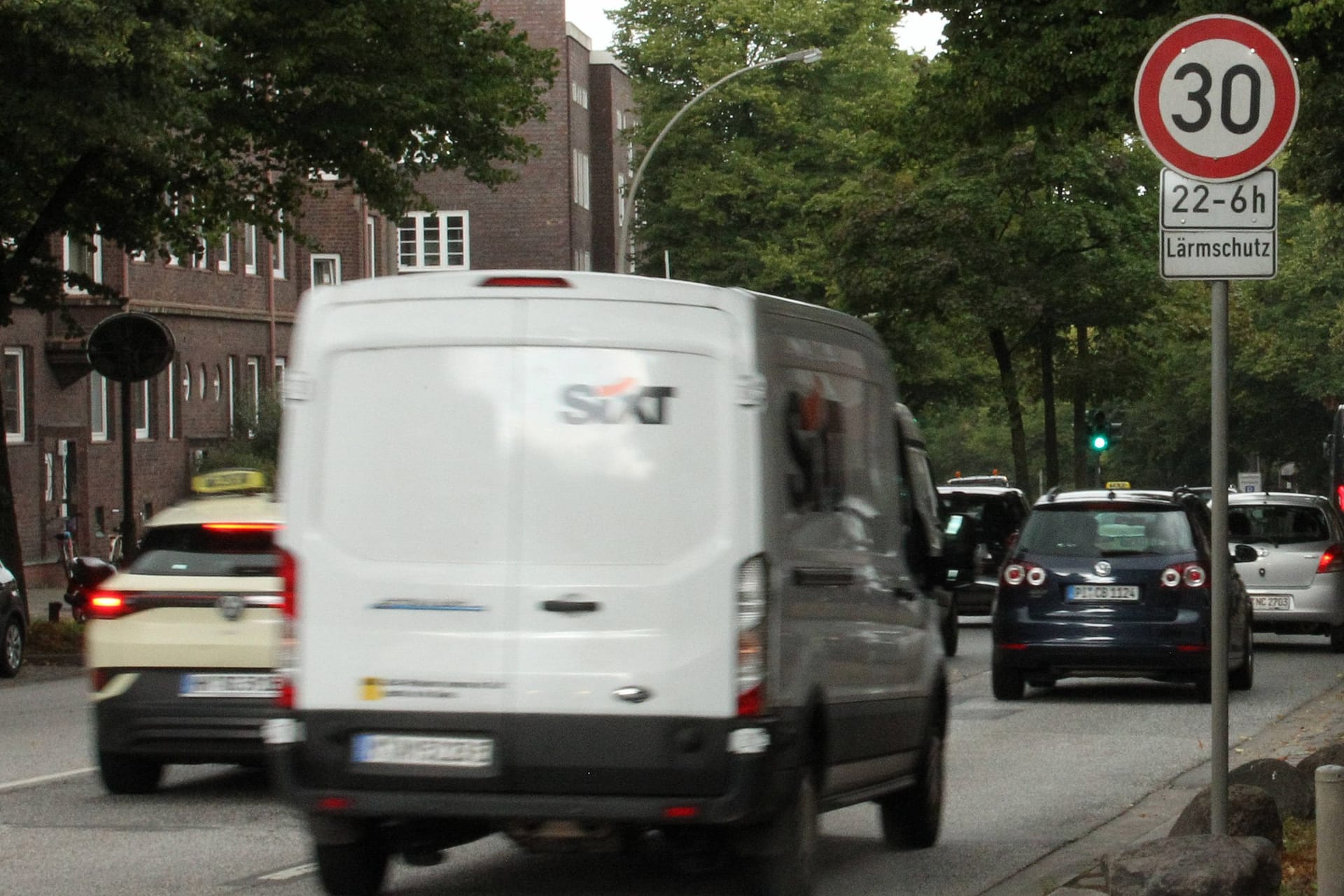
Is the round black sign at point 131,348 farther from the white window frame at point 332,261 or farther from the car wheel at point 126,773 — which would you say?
the white window frame at point 332,261

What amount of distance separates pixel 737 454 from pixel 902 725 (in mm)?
2494

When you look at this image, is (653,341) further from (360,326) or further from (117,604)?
(117,604)

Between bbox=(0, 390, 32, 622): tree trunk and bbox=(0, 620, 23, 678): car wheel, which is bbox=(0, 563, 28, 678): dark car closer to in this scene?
bbox=(0, 620, 23, 678): car wheel

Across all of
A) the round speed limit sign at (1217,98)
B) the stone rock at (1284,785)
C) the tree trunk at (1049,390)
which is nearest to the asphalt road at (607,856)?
the stone rock at (1284,785)

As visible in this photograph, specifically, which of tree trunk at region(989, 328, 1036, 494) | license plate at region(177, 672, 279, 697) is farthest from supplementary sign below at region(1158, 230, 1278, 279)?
tree trunk at region(989, 328, 1036, 494)

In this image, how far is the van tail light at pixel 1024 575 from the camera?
19.0 meters

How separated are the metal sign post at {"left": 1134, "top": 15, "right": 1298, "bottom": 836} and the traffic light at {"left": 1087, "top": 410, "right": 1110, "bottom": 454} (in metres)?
33.4

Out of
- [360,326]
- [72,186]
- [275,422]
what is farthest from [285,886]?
[275,422]

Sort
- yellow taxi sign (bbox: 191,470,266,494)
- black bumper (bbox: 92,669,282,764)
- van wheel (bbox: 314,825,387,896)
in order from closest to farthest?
van wheel (bbox: 314,825,387,896)
black bumper (bbox: 92,669,282,764)
yellow taxi sign (bbox: 191,470,266,494)

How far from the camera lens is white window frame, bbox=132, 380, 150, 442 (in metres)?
52.2

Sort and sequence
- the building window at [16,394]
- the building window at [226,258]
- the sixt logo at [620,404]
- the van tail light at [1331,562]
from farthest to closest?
the building window at [226,258], the building window at [16,394], the van tail light at [1331,562], the sixt logo at [620,404]

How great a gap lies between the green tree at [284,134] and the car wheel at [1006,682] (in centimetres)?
931

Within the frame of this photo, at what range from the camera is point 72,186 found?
87.5 feet

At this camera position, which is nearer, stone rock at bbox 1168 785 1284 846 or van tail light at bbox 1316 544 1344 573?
stone rock at bbox 1168 785 1284 846
